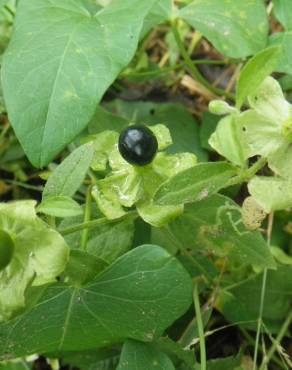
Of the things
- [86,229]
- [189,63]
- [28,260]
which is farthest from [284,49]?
[28,260]

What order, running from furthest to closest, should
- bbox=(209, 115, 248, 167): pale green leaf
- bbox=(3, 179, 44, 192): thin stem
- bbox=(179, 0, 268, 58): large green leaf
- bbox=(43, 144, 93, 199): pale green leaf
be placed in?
bbox=(3, 179, 44, 192): thin stem → bbox=(179, 0, 268, 58): large green leaf → bbox=(43, 144, 93, 199): pale green leaf → bbox=(209, 115, 248, 167): pale green leaf

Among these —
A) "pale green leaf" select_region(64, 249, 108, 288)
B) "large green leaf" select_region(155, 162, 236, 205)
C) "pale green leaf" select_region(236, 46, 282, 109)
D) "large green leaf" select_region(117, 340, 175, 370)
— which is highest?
"pale green leaf" select_region(236, 46, 282, 109)

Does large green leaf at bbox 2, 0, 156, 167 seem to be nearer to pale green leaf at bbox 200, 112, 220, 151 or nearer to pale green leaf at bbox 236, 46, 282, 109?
pale green leaf at bbox 236, 46, 282, 109

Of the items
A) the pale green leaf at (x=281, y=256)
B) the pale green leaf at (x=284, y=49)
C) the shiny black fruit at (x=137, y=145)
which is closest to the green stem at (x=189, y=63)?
the pale green leaf at (x=284, y=49)

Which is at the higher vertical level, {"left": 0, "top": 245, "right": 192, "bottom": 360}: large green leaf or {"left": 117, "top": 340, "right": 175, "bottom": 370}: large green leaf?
{"left": 0, "top": 245, "right": 192, "bottom": 360}: large green leaf

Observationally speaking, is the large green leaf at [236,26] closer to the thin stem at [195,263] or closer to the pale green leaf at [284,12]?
the pale green leaf at [284,12]

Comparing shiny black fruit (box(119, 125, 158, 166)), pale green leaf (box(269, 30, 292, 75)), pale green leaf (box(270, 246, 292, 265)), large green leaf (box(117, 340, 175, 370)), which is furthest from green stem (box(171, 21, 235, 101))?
large green leaf (box(117, 340, 175, 370))

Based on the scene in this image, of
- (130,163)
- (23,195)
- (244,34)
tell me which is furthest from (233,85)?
(130,163)

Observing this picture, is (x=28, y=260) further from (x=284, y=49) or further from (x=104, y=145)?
(x=284, y=49)
